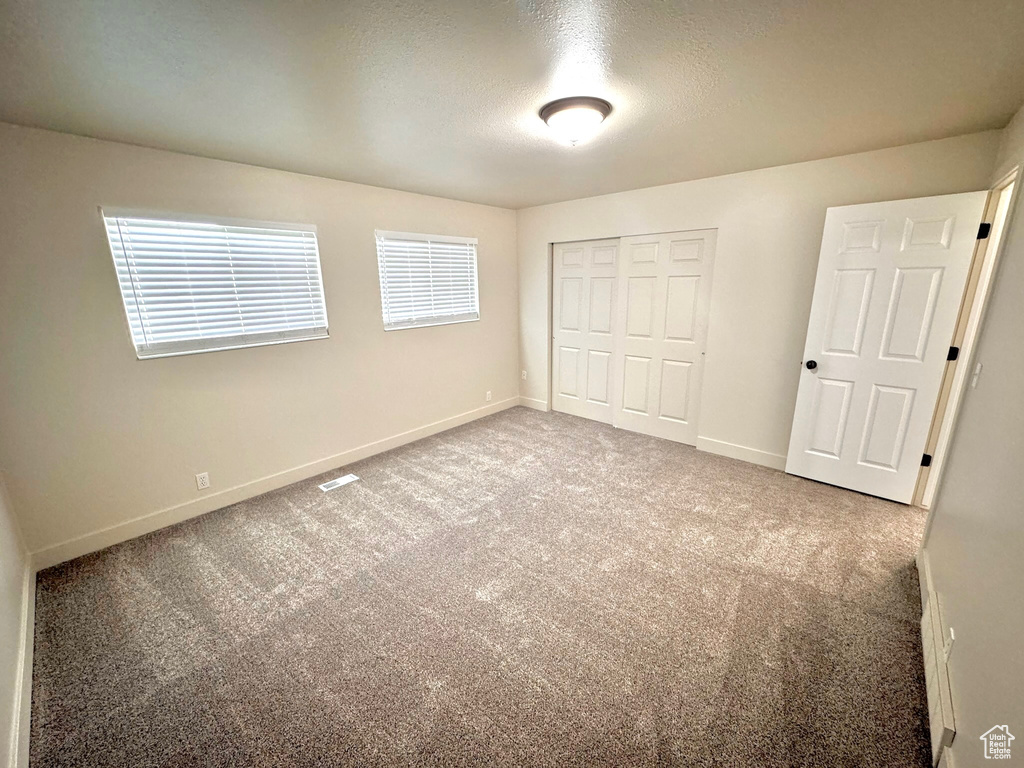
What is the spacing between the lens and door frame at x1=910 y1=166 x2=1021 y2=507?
7.09 feet

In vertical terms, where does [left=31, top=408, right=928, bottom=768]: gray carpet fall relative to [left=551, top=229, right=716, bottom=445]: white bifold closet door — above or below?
below

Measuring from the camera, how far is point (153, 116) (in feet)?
5.99

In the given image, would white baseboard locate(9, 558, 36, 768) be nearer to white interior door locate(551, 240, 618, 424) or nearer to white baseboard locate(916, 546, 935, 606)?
white baseboard locate(916, 546, 935, 606)

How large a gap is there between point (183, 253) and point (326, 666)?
8.09 feet

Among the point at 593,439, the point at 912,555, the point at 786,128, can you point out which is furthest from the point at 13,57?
the point at 912,555

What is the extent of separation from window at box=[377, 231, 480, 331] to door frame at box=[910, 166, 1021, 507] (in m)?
3.65

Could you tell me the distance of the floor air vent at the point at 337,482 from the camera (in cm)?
300

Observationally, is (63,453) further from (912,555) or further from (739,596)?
(912,555)

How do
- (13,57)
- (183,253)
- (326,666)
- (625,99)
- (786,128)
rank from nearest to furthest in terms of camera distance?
1. (13,57)
2. (326,666)
3. (625,99)
4. (786,128)
5. (183,253)

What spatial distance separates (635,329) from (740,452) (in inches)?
57.1

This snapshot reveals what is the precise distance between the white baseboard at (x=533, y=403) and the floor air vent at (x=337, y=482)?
2354mm

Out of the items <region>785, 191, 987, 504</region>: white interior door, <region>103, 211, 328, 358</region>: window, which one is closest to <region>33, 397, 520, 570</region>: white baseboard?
<region>103, 211, 328, 358</region>: window

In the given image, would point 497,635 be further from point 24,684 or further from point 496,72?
point 496,72

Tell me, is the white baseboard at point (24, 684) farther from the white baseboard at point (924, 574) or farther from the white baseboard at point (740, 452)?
the white baseboard at point (740, 452)
